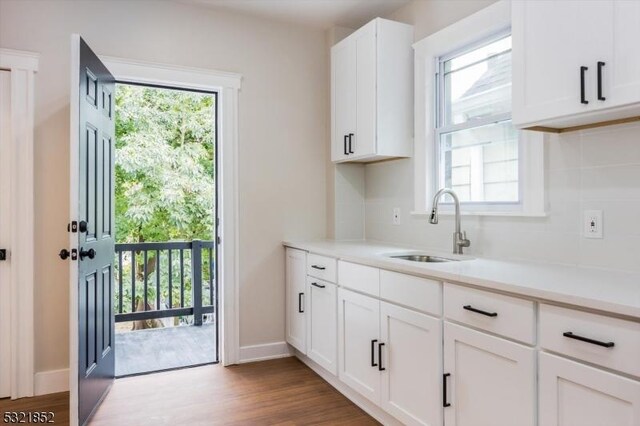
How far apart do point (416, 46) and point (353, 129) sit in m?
0.69

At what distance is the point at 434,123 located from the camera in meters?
2.97

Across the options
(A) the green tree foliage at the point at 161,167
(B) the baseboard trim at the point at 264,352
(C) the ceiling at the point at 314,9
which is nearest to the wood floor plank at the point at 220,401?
(B) the baseboard trim at the point at 264,352

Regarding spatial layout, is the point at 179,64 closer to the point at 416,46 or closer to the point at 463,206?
the point at 416,46

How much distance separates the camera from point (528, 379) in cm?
155

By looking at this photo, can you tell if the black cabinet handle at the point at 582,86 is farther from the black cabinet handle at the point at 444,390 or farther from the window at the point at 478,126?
the black cabinet handle at the point at 444,390

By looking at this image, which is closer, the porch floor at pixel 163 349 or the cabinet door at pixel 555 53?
the cabinet door at pixel 555 53

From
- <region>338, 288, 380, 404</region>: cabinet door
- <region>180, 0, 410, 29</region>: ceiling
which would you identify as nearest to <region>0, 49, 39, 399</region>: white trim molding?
<region>180, 0, 410, 29</region>: ceiling

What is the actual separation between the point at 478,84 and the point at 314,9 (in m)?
1.39

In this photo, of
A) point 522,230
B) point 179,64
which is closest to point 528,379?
point 522,230

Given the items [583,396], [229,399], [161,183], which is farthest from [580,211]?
[161,183]

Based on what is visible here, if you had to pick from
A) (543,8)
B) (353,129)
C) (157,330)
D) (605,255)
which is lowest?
(157,330)

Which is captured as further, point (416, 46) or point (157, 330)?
point (157, 330)

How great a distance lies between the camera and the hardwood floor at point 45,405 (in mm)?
2561

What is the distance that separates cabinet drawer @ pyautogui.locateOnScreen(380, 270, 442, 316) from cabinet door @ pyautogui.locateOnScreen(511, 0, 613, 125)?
82 centimetres
